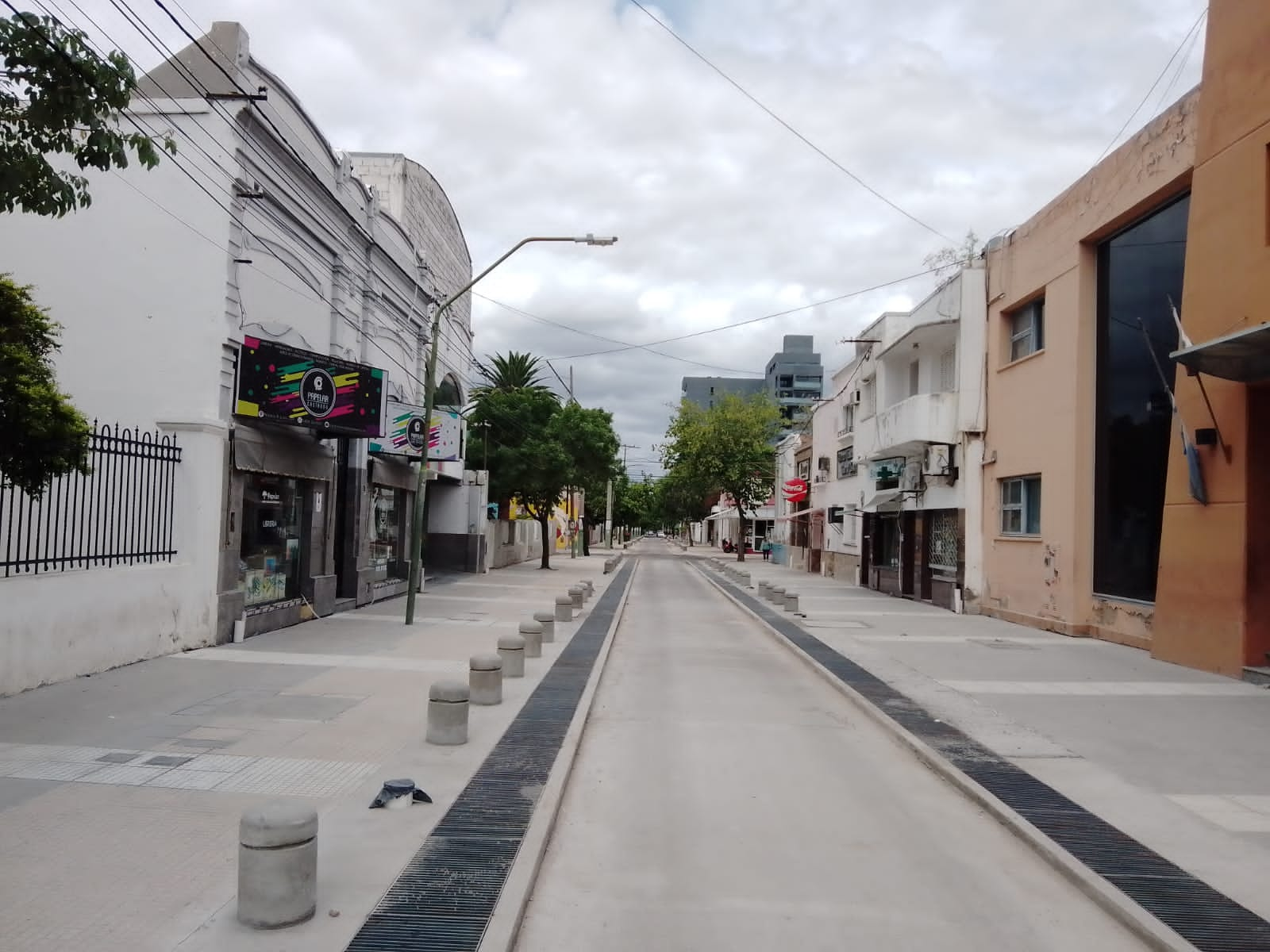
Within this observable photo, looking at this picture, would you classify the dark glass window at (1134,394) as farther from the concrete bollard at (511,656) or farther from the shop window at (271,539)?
the shop window at (271,539)

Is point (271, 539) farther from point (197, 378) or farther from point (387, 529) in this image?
point (387, 529)

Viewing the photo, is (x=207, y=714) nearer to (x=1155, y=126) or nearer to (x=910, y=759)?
(x=910, y=759)

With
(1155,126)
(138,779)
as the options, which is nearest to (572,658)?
(138,779)

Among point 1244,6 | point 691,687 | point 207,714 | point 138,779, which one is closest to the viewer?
point 138,779

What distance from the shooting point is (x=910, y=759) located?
8.09 m

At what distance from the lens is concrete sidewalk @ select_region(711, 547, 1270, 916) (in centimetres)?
617

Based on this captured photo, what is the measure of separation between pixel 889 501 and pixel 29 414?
24.0 meters

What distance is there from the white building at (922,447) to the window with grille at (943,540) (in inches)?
1.5

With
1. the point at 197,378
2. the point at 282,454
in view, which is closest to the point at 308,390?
the point at 282,454

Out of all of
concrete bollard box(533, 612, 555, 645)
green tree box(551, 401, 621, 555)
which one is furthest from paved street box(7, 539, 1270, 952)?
green tree box(551, 401, 621, 555)

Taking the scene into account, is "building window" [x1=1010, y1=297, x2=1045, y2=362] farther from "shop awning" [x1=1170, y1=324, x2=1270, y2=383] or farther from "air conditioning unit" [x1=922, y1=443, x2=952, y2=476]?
"shop awning" [x1=1170, y1=324, x2=1270, y2=383]

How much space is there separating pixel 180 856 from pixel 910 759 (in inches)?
225

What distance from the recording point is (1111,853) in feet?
18.6

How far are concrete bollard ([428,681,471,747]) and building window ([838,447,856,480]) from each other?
27.6m
